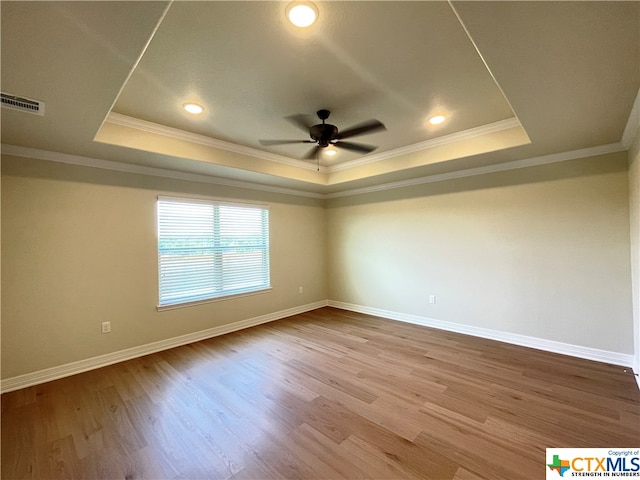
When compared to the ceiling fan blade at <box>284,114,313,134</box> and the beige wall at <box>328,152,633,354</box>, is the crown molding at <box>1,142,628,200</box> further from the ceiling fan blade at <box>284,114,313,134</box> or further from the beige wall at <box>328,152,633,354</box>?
the ceiling fan blade at <box>284,114,313,134</box>

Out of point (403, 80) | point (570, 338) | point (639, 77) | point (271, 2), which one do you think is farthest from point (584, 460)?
point (271, 2)

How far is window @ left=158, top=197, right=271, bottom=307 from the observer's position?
12.3 ft

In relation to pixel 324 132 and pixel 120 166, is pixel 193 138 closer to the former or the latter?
pixel 120 166

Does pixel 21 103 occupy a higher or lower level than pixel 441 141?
lower

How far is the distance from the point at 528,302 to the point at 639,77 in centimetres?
267

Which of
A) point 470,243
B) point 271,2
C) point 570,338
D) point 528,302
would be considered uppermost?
point 271,2

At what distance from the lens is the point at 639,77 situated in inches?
68.1

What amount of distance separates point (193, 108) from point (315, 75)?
4.30 feet

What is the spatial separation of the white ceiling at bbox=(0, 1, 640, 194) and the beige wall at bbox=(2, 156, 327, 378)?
345 millimetres

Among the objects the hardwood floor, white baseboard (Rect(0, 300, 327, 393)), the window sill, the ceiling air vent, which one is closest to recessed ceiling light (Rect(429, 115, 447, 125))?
the hardwood floor

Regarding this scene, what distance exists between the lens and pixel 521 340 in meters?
3.55

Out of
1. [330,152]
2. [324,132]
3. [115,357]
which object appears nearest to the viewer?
[324,132]

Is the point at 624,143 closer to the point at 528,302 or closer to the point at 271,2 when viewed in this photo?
the point at 528,302

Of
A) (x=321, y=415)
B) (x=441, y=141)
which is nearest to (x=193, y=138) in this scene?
(x=441, y=141)
